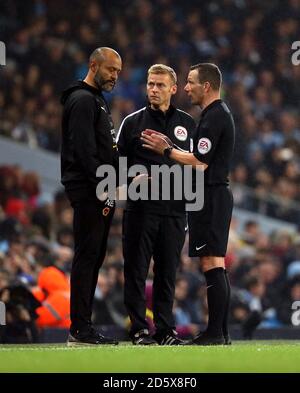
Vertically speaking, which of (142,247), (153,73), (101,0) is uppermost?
(101,0)

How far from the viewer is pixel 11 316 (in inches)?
381

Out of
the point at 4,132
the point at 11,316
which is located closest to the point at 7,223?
the point at 4,132

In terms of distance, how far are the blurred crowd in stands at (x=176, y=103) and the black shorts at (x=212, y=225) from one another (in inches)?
93.6

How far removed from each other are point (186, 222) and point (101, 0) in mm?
11464

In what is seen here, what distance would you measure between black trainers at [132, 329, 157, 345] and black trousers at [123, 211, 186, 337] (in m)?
0.04

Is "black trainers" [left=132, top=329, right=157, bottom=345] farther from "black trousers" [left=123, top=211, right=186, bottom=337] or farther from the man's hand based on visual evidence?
the man's hand

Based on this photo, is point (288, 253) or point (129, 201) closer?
point (129, 201)

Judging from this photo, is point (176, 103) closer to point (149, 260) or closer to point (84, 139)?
point (149, 260)

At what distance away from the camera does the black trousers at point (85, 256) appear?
829cm

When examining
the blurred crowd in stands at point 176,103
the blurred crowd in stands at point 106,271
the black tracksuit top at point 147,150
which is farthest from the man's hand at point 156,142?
the blurred crowd in stands at point 176,103

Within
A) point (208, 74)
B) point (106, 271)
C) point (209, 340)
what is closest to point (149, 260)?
point (209, 340)

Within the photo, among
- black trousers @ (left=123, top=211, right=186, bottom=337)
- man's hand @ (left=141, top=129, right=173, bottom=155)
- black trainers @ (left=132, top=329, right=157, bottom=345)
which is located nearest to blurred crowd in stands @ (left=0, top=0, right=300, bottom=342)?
black trousers @ (left=123, top=211, right=186, bottom=337)
